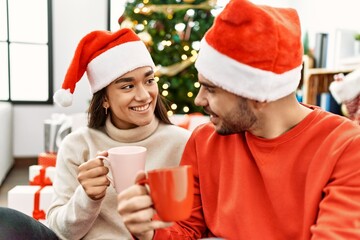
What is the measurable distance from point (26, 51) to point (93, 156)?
3.85m

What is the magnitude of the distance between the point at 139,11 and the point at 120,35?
2174 millimetres

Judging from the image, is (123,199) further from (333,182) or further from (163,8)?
(163,8)

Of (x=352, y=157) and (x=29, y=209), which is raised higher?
(x=352, y=157)

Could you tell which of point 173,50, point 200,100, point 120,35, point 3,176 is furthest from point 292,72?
point 3,176

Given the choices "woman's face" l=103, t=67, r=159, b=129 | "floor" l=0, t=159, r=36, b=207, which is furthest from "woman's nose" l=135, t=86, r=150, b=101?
"floor" l=0, t=159, r=36, b=207

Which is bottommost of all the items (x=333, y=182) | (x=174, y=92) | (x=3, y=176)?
(x=3, y=176)

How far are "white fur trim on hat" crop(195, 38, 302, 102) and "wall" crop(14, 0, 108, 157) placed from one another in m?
3.86

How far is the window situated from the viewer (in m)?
4.70

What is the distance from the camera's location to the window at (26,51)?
470 cm

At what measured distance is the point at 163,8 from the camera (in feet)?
11.8

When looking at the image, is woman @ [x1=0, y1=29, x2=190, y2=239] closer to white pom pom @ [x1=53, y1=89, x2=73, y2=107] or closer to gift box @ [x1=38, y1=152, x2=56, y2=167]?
white pom pom @ [x1=53, y1=89, x2=73, y2=107]

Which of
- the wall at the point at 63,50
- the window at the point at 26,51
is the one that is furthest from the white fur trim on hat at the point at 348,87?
the window at the point at 26,51

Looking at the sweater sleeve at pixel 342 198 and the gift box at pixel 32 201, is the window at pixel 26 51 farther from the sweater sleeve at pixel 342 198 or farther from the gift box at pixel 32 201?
the sweater sleeve at pixel 342 198

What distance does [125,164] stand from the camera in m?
0.91
